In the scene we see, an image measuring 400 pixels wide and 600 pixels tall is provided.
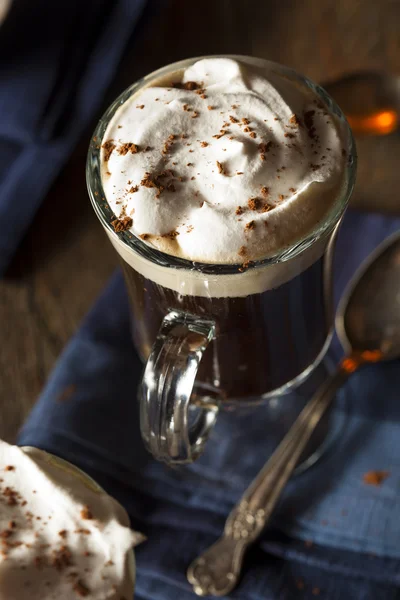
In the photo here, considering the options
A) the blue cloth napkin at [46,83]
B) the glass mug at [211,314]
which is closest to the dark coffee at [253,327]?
the glass mug at [211,314]

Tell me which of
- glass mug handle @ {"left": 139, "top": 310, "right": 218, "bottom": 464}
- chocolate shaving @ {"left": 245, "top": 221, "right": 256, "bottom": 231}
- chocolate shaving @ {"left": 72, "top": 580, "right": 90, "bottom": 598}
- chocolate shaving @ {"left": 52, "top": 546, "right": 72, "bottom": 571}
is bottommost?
chocolate shaving @ {"left": 72, "top": 580, "right": 90, "bottom": 598}

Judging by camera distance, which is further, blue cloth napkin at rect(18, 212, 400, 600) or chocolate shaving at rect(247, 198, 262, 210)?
blue cloth napkin at rect(18, 212, 400, 600)

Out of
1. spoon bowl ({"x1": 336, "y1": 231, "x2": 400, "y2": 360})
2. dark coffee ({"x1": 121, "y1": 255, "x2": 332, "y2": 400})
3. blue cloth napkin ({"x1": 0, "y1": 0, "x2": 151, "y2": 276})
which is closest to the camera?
dark coffee ({"x1": 121, "y1": 255, "x2": 332, "y2": 400})

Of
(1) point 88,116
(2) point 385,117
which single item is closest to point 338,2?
(2) point 385,117

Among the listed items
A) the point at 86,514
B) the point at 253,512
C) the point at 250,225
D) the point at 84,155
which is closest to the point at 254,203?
the point at 250,225

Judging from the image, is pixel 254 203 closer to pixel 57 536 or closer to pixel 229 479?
pixel 57 536

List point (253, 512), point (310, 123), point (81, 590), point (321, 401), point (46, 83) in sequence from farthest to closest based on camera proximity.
A: 1. point (46, 83)
2. point (321, 401)
3. point (253, 512)
4. point (310, 123)
5. point (81, 590)

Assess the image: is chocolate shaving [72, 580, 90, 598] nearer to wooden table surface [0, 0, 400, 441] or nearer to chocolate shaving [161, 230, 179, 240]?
chocolate shaving [161, 230, 179, 240]

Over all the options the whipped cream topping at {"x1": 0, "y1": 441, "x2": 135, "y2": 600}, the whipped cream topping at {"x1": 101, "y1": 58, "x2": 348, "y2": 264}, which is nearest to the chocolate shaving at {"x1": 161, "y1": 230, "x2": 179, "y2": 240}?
the whipped cream topping at {"x1": 101, "y1": 58, "x2": 348, "y2": 264}
